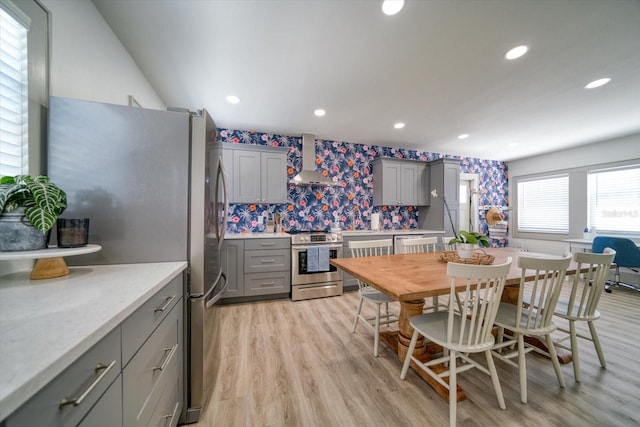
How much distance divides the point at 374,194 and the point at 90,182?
4.01 meters

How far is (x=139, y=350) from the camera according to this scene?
86cm

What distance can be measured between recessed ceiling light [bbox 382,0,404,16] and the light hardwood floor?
257cm

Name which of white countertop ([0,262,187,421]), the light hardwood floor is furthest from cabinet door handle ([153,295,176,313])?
the light hardwood floor

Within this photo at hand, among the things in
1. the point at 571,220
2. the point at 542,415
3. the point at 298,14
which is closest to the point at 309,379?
the point at 542,415

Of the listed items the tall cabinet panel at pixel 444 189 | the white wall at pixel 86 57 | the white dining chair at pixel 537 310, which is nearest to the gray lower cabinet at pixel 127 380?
the white wall at pixel 86 57

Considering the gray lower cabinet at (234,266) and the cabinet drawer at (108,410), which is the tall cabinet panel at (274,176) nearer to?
the gray lower cabinet at (234,266)

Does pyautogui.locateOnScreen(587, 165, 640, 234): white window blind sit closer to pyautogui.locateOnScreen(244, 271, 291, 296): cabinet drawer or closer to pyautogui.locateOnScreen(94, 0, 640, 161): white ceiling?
pyautogui.locateOnScreen(94, 0, 640, 161): white ceiling

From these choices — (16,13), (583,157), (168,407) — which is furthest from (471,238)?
(583,157)

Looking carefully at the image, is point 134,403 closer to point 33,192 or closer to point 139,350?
point 139,350

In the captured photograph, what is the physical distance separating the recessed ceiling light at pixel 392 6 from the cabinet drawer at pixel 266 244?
2.65 m

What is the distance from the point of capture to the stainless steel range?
319 cm

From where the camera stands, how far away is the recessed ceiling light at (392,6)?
1408mm

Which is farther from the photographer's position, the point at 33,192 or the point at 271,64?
the point at 271,64

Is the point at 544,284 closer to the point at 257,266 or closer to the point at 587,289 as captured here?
the point at 587,289
